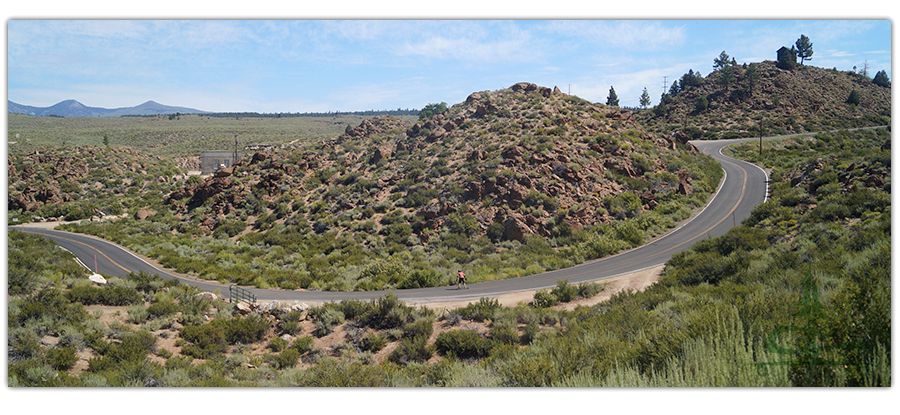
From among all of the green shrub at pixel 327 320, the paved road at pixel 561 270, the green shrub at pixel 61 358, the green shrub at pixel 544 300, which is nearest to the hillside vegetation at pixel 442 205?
the paved road at pixel 561 270

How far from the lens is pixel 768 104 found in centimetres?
8506

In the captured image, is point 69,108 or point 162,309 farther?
point 69,108

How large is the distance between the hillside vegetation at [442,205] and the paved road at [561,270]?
1.24 m

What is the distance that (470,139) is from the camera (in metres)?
48.8

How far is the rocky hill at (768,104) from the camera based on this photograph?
236 feet

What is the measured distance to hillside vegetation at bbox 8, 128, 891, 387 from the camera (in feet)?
20.9

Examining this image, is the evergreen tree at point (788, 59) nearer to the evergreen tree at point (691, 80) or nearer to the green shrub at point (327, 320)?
the evergreen tree at point (691, 80)

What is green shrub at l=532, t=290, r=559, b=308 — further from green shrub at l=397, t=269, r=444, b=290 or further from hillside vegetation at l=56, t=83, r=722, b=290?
green shrub at l=397, t=269, r=444, b=290

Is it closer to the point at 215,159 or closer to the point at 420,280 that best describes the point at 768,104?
the point at 420,280

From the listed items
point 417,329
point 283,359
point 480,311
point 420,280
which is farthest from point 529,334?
point 420,280

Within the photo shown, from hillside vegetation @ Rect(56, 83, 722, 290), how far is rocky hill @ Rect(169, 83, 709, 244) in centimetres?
16

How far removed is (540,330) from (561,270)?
12.7 m

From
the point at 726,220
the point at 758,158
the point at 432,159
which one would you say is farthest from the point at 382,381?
the point at 758,158

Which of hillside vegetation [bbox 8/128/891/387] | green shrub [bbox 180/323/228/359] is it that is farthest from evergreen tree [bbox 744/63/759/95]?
green shrub [bbox 180/323/228/359]
